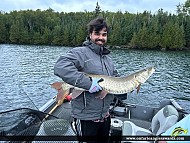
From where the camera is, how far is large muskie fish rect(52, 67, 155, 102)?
257 cm

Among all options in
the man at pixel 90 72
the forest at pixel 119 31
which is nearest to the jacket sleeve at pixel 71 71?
the man at pixel 90 72

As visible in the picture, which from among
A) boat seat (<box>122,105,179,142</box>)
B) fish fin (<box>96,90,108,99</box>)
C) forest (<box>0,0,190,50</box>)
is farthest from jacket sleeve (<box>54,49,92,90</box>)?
forest (<box>0,0,190,50</box>)

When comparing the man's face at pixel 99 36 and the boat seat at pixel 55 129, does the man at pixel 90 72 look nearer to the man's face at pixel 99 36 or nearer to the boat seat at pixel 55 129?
the man's face at pixel 99 36

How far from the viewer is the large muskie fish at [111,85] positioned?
2.57 meters

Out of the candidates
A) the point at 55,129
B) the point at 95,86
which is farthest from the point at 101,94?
the point at 55,129

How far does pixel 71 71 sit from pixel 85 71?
26 cm

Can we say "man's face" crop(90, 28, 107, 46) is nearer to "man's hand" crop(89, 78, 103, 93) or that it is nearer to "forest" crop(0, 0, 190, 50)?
"man's hand" crop(89, 78, 103, 93)

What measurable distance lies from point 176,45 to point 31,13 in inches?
2441

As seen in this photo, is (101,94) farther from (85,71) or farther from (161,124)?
(161,124)

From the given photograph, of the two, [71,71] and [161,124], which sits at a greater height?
[71,71]

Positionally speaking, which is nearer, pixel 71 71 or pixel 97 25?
pixel 71 71

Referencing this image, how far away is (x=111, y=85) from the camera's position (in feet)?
8.96

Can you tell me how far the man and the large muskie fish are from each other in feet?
0.29

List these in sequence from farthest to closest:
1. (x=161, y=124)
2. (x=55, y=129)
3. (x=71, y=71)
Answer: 1. (x=161, y=124)
2. (x=71, y=71)
3. (x=55, y=129)
